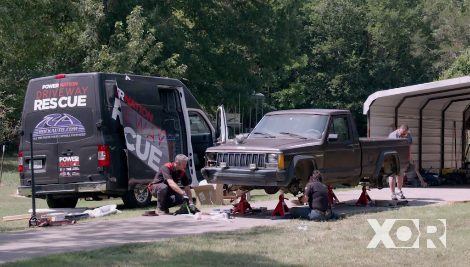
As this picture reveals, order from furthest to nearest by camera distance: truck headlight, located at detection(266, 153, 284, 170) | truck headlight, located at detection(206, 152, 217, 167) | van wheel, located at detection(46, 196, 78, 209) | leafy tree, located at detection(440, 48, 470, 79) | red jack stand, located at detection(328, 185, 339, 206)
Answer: leafy tree, located at detection(440, 48, 470, 79), van wheel, located at detection(46, 196, 78, 209), red jack stand, located at detection(328, 185, 339, 206), truck headlight, located at detection(206, 152, 217, 167), truck headlight, located at detection(266, 153, 284, 170)

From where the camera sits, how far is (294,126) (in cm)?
1505

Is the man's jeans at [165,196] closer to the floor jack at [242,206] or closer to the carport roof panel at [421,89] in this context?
the floor jack at [242,206]

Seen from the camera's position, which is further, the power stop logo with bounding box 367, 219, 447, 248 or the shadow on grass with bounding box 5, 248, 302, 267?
the power stop logo with bounding box 367, 219, 447, 248

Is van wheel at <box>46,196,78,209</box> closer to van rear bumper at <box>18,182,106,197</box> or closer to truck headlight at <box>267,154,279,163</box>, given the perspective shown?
van rear bumper at <box>18,182,106,197</box>

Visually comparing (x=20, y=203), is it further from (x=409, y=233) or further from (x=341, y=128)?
(x=409, y=233)

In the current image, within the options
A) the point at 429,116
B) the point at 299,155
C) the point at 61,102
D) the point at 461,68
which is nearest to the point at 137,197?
the point at 61,102

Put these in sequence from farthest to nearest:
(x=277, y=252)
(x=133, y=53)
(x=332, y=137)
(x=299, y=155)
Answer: (x=133, y=53), (x=332, y=137), (x=299, y=155), (x=277, y=252)

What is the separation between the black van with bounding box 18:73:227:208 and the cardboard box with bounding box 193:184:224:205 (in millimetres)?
1097

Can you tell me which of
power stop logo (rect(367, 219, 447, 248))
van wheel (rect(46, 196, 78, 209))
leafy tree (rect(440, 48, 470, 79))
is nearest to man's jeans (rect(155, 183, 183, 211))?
van wheel (rect(46, 196, 78, 209))

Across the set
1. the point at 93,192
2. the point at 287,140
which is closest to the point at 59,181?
the point at 93,192

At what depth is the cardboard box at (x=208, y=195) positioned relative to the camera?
647 inches

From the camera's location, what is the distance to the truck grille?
Result: 542 inches

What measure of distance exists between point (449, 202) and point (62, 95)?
9.06 meters

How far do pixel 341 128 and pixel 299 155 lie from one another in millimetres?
1832
